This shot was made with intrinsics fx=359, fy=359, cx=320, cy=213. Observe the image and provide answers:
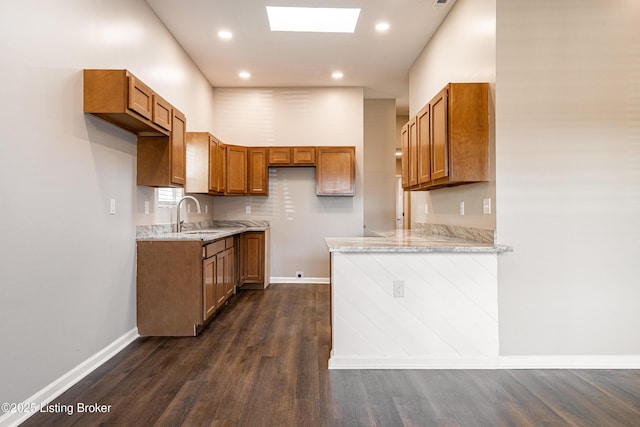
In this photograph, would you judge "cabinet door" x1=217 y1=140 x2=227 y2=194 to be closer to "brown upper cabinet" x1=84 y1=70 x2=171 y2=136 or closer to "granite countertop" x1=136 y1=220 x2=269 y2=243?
"granite countertop" x1=136 y1=220 x2=269 y2=243

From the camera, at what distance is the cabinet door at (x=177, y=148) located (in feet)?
11.0

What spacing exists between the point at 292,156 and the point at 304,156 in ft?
0.61

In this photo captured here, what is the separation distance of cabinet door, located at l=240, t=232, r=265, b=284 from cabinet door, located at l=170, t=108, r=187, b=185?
1.82 meters

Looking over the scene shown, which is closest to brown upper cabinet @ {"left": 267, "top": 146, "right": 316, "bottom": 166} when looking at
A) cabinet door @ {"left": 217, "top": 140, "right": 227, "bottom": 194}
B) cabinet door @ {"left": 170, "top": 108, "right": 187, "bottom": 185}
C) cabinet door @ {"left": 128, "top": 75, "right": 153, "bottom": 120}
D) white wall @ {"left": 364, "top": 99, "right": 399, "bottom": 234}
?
cabinet door @ {"left": 217, "top": 140, "right": 227, "bottom": 194}

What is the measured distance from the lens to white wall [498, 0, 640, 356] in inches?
104

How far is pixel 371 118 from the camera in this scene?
6.56 m

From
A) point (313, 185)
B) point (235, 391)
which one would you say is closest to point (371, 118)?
point (313, 185)

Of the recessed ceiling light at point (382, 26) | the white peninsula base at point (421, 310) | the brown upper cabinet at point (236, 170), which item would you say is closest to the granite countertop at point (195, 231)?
the brown upper cabinet at point (236, 170)

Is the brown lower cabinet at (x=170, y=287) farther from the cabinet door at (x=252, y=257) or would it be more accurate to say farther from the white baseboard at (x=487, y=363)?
the cabinet door at (x=252, y=257)

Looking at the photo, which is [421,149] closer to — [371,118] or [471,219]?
[471,219]

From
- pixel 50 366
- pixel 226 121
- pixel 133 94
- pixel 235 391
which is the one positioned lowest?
pixel 235 391

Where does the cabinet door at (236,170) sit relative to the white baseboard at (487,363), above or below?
above

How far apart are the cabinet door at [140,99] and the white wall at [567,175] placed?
2632 mm

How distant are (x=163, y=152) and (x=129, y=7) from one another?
4.24 feet
